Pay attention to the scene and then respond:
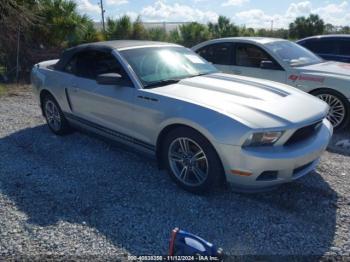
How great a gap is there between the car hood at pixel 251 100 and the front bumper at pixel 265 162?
0.24 meters

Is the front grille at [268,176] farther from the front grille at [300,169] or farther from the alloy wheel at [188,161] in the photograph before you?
the alloy wheel at [188,161]

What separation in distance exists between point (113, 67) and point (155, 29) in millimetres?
12557

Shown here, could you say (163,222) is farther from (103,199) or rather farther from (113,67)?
(113,67)

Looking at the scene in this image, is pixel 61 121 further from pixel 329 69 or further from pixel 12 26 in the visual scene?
pixel 12 26

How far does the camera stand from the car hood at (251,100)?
3344 millimetres

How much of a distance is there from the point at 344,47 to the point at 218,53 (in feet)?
9.87

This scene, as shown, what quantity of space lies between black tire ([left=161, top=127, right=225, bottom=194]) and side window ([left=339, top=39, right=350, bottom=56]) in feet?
19.1

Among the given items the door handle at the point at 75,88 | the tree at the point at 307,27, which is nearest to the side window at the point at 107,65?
the door handle at the point at 75,88

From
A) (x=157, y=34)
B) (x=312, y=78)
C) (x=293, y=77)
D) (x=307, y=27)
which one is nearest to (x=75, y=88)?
(x=293, y=77)

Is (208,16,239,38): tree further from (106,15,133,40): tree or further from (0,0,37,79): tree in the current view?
(0,0,37,79): tree

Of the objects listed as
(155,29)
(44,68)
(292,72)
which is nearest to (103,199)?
(44,68)

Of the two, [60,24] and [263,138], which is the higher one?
[60,24]

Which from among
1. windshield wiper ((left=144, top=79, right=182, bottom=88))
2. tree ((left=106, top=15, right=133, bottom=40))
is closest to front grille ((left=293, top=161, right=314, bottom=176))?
windshield wiper ((left=144, top=79, right=182, bottom=88))

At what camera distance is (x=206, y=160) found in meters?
3.50
